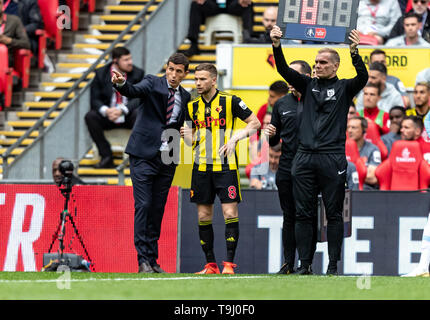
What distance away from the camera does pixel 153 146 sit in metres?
10.9

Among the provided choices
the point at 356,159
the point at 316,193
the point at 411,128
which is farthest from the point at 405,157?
the point at 316,193

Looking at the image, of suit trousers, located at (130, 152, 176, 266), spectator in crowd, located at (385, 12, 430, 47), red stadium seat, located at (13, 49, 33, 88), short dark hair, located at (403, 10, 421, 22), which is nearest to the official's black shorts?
suit trousers, located at (130, 152, 176, 266)

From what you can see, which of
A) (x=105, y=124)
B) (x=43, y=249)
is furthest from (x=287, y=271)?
(x=105, y=124)

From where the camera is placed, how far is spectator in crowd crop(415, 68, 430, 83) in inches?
582

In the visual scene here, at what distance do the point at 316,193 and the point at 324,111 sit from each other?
2.56 ft

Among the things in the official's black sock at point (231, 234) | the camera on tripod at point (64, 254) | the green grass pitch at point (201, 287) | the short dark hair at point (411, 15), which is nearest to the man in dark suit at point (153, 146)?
the official's black sock at point (231, 234)

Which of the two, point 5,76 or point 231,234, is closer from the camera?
point 231,234

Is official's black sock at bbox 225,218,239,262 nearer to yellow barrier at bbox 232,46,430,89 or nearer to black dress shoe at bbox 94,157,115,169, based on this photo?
yellow barrier at bbox 232,46,430,89

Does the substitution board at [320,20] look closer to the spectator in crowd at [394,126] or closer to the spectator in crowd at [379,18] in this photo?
the spectator in crowd at [394,126]

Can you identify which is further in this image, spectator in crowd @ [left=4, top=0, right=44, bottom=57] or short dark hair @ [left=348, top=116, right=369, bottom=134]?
spectator in crowd @ [left=4, top=0, right=44, bottom=57]

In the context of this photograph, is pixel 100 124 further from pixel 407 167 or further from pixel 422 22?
pixel 422 22

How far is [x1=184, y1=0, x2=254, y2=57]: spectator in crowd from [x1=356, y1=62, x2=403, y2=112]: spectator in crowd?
2.86 metres

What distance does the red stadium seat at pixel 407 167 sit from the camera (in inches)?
525

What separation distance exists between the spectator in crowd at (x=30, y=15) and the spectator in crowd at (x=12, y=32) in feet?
2.38
